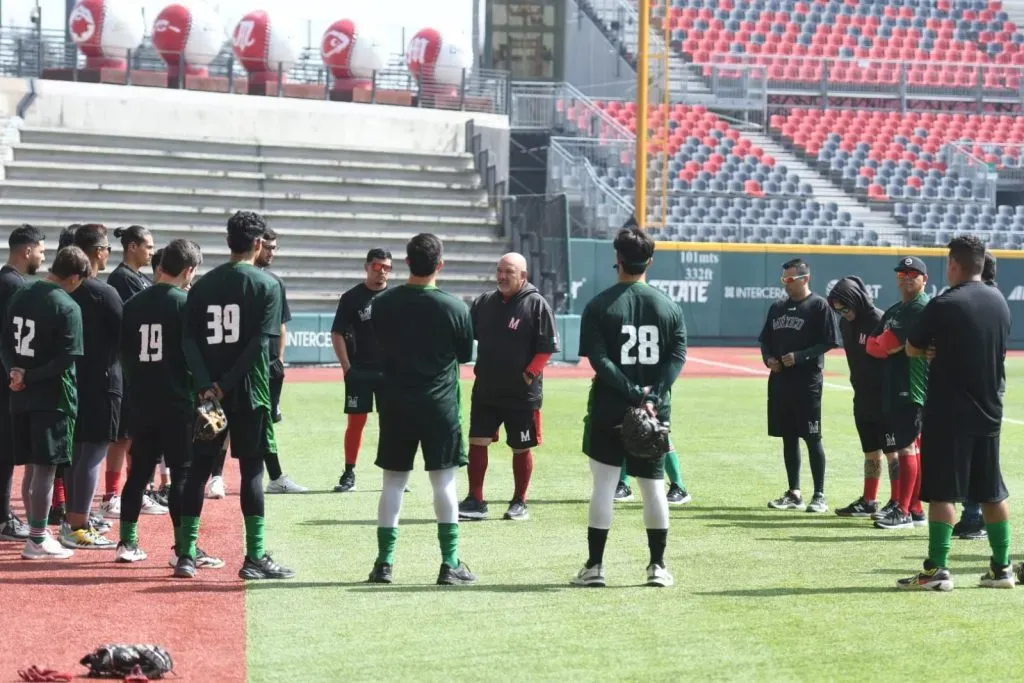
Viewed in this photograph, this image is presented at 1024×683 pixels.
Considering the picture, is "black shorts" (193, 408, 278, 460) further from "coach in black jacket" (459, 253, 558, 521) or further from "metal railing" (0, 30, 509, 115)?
"metal railing" (0, 30, 509, 115)

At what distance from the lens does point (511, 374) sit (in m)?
10.1

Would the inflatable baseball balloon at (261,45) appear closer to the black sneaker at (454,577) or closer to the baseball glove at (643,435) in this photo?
the black sneaker at (454,577)

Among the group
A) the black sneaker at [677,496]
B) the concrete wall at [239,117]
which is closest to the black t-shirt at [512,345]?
the black sneaker at [677,496]

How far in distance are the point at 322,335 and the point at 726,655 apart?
19.2m

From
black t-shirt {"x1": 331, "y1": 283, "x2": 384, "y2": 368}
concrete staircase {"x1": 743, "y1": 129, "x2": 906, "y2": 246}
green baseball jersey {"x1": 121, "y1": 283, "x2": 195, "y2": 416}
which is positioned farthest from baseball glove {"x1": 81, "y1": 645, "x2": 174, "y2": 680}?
concrete staircase {"x1": 743, "y1": 129, "x2": 906, "y2": 246}

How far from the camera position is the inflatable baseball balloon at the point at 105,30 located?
3350cm

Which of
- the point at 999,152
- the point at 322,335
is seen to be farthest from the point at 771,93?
the point at 322,335

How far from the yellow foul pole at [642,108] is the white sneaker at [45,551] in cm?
2002

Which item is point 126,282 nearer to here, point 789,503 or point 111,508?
point 111,508

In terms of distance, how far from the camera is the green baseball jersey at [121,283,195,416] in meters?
8.12

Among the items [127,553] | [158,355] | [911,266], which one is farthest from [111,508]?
[911,266]

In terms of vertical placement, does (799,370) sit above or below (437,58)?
below

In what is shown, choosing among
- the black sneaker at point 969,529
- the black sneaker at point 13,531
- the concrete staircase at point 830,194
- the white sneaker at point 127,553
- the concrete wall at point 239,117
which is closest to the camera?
the white sneaker at point 127,553

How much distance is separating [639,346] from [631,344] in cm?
4
